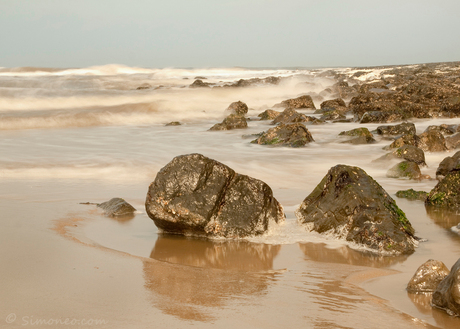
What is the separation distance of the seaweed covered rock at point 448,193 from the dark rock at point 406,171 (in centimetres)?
129

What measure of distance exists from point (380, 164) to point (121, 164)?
151 inches

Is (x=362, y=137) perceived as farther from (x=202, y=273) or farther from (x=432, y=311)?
(x=432, y=311)

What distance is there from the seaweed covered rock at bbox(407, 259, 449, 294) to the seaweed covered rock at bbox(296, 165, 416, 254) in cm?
74

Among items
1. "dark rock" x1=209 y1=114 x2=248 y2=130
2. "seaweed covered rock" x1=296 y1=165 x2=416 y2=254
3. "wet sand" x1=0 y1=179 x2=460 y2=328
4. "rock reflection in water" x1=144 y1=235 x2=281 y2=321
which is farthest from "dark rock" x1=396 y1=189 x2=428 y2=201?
"dark rock" x1=209 y1=114 x2=248 y2=130

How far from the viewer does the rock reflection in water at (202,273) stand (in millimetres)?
2543

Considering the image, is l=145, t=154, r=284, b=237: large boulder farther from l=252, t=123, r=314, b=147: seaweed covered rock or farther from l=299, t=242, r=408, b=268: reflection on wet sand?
l=252, t=123, r=314, b=147: seaweed covered rock

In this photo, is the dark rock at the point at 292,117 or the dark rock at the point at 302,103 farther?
the dark rock at the point at 302,103

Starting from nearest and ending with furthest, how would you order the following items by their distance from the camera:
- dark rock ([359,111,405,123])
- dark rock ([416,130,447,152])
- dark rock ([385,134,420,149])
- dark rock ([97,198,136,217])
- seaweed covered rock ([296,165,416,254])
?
seaweed covered rock ([296,165,416,254]), dark rock ([97,198,136,217]), dark rock ([385,134,420,149]), dark rock ([416,130,447,152]), dark rock ([359,111,405,123])

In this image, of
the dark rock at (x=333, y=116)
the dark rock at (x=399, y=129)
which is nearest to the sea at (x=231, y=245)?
the dark rock at (x=399, y=129)

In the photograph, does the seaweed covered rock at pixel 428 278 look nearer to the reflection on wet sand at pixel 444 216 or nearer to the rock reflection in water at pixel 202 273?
the rock reflection in water at pixel 202 273

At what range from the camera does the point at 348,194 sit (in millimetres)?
3982

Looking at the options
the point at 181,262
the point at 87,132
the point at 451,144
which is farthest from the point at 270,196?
the point at 87,132

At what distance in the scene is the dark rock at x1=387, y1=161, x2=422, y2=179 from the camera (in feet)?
20.1

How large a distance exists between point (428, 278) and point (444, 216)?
1975 millimetres
